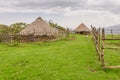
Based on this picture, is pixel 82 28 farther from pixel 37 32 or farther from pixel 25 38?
pixel 25 38

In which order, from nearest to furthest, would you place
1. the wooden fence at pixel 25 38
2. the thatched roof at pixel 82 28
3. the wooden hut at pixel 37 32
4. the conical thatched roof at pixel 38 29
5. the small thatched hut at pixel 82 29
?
the wooden fence at pixel 25 38, the wooden hut at pixel 37 32, the conical thatched roof at pixel 38 29, the small thatched hut at pixel 82 29, the thatched roof at pixel 82 28

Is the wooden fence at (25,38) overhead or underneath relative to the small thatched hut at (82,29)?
underneath

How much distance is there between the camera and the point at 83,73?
42.5ft

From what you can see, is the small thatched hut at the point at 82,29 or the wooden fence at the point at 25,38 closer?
the wooden fence at the point at 25,38

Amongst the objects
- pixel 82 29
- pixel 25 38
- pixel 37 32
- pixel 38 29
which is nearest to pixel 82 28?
pixel 82 29

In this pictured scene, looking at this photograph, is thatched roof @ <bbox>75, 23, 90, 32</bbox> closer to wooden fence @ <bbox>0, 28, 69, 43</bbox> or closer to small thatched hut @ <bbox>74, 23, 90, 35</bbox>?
small thatched hut @ <bbox>74, 23, 90, 35</bbox>

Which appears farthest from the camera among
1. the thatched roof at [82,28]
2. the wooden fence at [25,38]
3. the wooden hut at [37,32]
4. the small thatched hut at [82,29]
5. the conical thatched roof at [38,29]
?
the thatched roof at [82,28]

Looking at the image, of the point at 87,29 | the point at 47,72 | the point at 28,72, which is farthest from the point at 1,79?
the point at 87,29

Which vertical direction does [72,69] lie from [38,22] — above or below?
below

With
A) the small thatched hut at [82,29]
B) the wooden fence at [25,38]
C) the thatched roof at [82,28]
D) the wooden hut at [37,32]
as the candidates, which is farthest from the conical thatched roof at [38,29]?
the thatched roof at [82,28]

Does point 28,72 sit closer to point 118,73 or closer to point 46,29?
point 118,73

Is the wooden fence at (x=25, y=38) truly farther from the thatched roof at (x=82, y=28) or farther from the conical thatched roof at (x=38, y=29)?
the thatched roof at (x=82, y=28)

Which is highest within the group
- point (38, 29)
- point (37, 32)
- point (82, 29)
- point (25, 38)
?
point (38, 29)

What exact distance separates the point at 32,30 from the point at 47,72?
35248 millimetres
